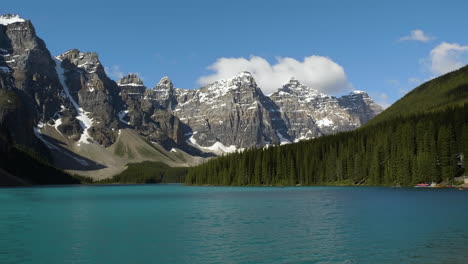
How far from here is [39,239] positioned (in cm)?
4738

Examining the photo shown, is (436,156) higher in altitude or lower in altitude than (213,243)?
higher

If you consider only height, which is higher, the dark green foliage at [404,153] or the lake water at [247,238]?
the dark green foliage at [404,153]

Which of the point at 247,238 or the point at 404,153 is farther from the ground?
the point at 404,153

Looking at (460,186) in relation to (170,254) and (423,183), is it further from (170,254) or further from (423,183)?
(170,254)

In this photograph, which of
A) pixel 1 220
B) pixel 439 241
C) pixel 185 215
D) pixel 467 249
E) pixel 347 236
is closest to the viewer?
pixel 467 249

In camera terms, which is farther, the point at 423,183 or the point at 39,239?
the point at 423,183

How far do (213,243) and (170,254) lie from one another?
617 cm

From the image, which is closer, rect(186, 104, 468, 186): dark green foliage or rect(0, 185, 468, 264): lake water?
rect(0, 185, 468, 264): lake water

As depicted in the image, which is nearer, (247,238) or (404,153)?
(247,238)

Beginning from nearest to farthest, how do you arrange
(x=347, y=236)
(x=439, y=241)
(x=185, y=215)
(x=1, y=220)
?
(x=439, y=241) < (x=347, y=236) < (x=1, y=220) < (x=185, y=215)

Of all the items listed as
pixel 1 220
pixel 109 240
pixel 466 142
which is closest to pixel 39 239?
pixel 109 240

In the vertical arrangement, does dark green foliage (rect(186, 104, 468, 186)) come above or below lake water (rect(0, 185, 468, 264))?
above

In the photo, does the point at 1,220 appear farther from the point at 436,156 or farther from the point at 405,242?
the point at 436,156

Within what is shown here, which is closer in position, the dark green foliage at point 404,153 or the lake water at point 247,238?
the lake water at point 247,238
